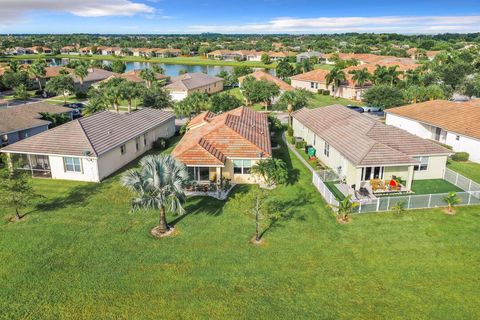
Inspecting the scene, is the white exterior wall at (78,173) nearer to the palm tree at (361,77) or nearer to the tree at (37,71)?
the palm tree at (361,77)

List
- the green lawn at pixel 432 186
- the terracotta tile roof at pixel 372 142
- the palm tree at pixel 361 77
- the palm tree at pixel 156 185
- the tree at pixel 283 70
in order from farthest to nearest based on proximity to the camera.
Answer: the tree at pixel 283 70 < the palm tree at pixel 361 77 < the green lawn at pixel 432 186 < the terracotta tile roof at pixel 372 142 < the palm tree at pixel 156 185

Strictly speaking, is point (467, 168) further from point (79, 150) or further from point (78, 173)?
point (78, 173)

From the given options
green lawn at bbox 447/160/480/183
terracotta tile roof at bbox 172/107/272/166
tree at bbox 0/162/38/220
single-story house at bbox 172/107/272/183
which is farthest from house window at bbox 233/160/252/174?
green lawn at bbox 447/160/480/183

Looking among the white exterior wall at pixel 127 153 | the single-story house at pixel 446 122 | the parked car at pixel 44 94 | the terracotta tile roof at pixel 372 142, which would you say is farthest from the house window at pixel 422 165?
the parked car at pixel 44 94

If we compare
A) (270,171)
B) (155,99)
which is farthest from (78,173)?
(155,99)

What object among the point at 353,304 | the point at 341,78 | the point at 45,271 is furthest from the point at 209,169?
the point at 341,78

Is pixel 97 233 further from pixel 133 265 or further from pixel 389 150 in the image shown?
pixel 389 150
